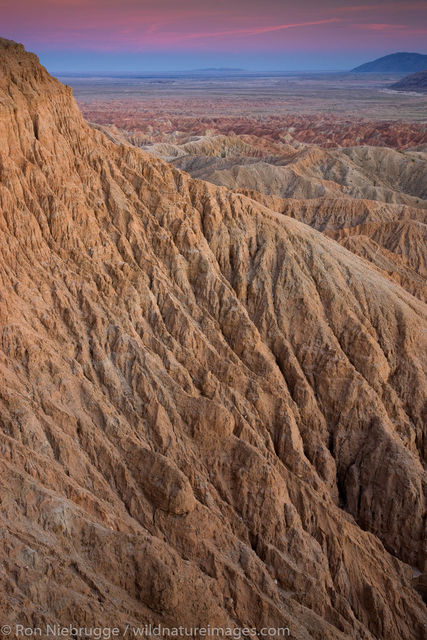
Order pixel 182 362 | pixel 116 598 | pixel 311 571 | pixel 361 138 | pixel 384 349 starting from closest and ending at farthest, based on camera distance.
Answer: pixel 116 598
pixel 311 571
pixel 182 362
pixel 384 349
pixel 361 138

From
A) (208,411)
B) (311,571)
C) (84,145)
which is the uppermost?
(84,145)

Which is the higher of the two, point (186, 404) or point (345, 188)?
point (345, 188)

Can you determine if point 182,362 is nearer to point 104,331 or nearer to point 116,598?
point 104,331

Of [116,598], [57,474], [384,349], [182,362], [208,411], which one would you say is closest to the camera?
[116,598]

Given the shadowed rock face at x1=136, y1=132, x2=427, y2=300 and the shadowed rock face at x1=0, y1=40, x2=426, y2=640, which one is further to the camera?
the shadowed rock face at x1=136, y1=132, x2=427, y2=300

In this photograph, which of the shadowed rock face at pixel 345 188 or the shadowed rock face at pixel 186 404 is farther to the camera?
the shadowed rock face at pixel 345 188

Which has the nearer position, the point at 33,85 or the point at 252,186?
the point at 33,85

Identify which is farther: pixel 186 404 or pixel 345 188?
pixel 345 188

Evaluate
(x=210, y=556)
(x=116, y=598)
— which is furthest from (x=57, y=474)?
(x=210, y=556)
